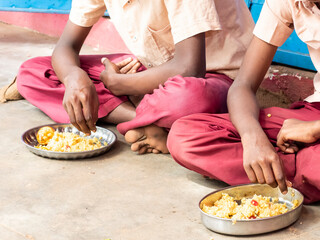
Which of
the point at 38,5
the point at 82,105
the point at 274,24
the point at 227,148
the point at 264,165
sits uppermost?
the point at 274,24

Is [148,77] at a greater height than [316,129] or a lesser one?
lesser

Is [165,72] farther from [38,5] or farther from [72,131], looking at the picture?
[38,5]

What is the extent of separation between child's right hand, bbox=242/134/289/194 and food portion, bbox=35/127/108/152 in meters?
1.09

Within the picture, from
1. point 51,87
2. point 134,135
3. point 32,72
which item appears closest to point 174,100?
point 134,135

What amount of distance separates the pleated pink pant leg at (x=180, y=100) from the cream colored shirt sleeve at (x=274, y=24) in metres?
0.47

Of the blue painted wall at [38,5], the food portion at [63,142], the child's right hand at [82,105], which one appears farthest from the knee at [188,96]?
the blue painted wall at [38,5]

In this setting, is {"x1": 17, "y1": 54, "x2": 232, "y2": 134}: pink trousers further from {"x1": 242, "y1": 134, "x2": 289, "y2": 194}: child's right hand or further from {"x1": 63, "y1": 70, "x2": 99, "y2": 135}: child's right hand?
{"x1": 242, "y1": 134, "x2": 289, "y2": 194}: child's right hand

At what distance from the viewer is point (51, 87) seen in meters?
3.68

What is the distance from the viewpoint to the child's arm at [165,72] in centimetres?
297

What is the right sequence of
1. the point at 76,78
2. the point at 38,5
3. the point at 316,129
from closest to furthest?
the point at 316,129 → the point at 76,78 → the point at 38,5

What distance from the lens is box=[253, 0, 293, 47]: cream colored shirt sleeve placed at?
2586mm

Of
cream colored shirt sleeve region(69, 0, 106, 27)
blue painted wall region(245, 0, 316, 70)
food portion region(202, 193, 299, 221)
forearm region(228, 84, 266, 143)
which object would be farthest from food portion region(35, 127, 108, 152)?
blue painted wall region(245, 0, 316, 70)

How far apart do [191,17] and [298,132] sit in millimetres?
909

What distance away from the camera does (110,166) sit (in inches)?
119
